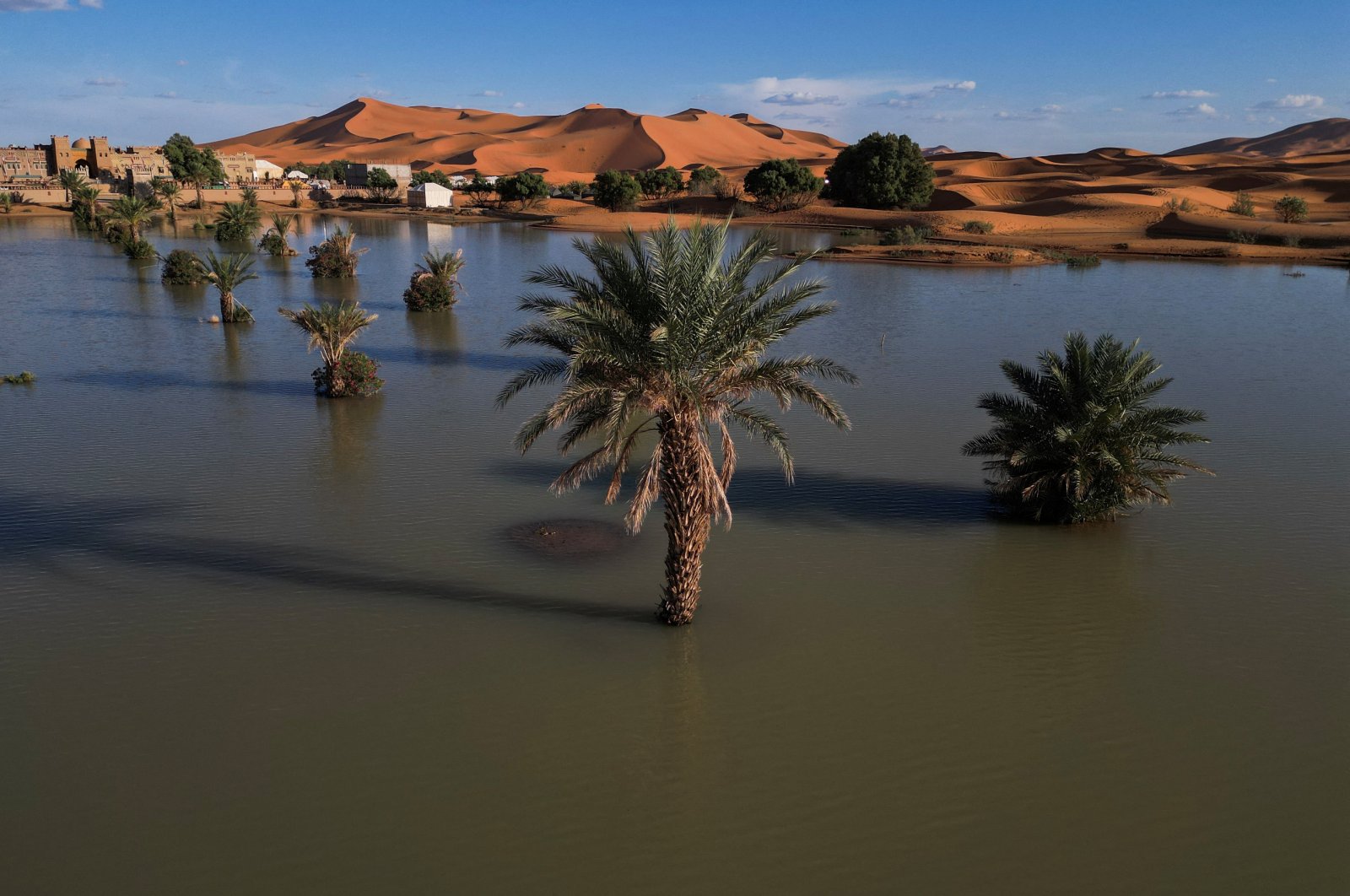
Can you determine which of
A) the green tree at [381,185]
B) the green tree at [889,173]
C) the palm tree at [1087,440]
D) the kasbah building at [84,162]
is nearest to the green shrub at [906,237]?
the green tree at [889,173]

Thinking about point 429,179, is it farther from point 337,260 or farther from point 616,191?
point 337,260

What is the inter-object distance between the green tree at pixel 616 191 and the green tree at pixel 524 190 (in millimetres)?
6750

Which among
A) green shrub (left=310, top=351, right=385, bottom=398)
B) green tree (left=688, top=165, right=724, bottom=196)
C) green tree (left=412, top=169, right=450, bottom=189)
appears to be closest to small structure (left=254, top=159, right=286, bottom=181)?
green tree (left=412, top=169, right=450, bottom=189)

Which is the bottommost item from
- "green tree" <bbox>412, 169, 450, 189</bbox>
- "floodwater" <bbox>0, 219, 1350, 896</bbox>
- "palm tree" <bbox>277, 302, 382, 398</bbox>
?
"floodwater" <bbox>0, 219, 1350, 896</bbox>

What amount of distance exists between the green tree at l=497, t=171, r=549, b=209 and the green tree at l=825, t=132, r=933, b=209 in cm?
3157

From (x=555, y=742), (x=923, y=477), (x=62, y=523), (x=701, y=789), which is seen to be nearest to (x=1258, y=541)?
(x=923, y=477)

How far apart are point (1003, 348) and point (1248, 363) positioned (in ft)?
23.9

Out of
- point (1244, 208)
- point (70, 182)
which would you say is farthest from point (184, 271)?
point (1244, 208)

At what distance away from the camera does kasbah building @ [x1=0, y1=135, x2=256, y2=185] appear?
10756cm

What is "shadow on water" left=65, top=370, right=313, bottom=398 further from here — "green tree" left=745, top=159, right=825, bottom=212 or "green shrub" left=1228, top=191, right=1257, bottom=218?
"green shrub" left=1228, top=191, right=1257, bottom=218

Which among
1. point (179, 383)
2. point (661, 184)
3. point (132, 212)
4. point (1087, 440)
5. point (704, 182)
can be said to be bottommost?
point (1087, 440)

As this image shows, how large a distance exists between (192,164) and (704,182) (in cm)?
5524

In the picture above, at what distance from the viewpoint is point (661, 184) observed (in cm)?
10481

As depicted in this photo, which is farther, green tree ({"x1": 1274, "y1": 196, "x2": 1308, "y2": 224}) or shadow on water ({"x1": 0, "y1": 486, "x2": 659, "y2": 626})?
green tree ({"x1": 1274, "y1": 196, "x2": 1308, "y2": 224})
